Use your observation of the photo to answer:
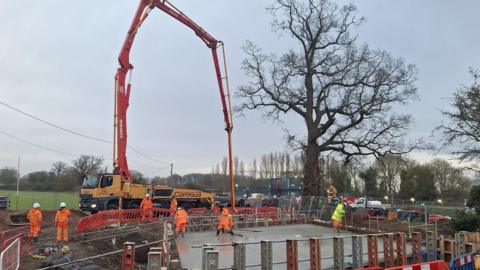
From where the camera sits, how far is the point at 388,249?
1364 cm

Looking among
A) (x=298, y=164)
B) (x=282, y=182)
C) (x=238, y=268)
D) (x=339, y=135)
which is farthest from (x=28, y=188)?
(x=238, y=268)

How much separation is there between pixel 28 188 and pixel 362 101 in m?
71.0

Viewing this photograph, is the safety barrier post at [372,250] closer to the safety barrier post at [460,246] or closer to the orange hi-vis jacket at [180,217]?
the safety barrier post at [460,246]

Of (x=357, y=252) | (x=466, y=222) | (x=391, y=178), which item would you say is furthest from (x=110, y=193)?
(x=391, y=178)

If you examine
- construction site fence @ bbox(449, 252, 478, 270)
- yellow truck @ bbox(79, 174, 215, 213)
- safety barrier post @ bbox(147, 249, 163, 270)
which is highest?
yellow truck @ bbox(79, 174, 215, 213)

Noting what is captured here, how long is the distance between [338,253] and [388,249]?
85.2 inches

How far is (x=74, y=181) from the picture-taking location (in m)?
86.0

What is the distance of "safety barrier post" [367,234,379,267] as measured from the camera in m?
13.0

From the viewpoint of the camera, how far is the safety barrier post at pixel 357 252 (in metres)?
12.7

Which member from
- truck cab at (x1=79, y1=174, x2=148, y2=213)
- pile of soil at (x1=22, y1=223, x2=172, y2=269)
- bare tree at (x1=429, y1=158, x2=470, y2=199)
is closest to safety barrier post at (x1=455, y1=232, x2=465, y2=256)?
pile of soil at (x1=22, y1=223, x2=172, y2=269)

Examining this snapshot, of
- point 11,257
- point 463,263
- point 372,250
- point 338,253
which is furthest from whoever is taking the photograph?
point 372,250

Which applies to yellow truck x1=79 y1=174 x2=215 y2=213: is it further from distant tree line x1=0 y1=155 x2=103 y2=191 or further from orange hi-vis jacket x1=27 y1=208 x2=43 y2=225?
distant tree line x1=0 y1=155 x2=103 y2=191

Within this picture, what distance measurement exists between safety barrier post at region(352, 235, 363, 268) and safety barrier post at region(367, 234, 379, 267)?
15.8 inches

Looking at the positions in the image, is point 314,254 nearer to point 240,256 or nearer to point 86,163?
point 240,256
